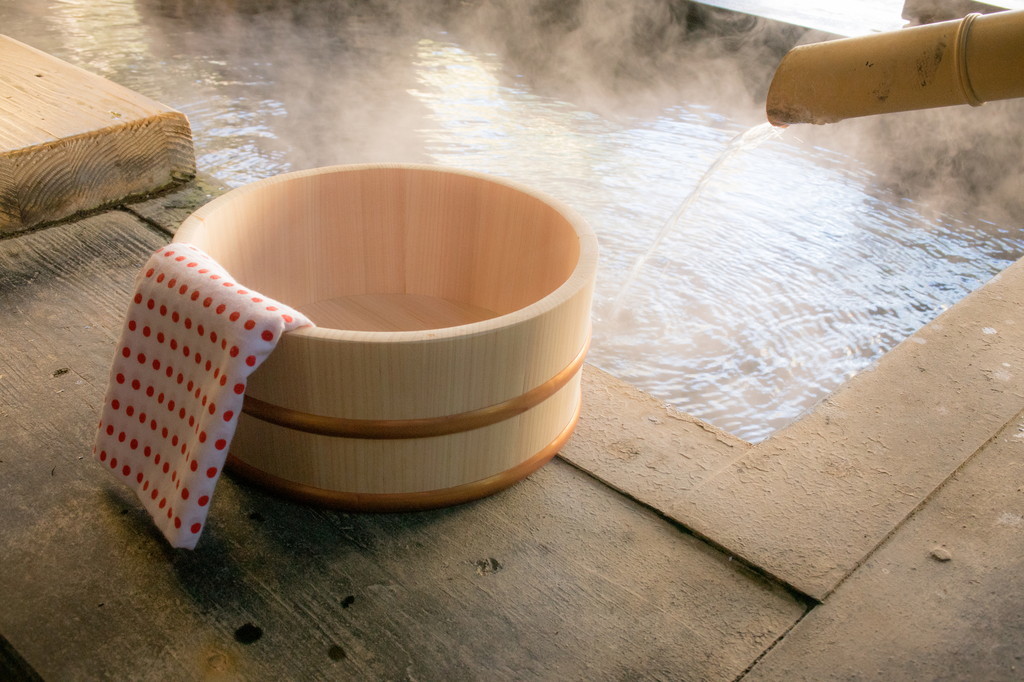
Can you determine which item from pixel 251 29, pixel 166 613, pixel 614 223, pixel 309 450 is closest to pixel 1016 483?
pixel 309 450

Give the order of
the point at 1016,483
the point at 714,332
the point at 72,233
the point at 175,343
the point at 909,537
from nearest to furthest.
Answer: the point at 175,343
the point at 909,537
the point at 1016,483
the point at 72,233
the point at 714,332

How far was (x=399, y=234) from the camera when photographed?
6.52 ft

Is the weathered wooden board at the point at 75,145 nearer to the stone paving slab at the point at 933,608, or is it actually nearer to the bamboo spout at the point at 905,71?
the bamboo spout at the point at 905,71

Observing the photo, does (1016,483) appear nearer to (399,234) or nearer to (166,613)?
(399,234)

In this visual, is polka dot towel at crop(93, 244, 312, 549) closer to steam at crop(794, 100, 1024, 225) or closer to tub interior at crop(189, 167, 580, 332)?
tub interior at crop(189, 167, 580, 332)

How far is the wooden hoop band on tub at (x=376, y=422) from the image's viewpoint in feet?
4.44

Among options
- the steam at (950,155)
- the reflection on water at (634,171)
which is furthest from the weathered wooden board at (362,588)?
the steam at (950,155)

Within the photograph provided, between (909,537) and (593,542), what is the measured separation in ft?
1.86

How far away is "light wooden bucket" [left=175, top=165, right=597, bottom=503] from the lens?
1.32 meters

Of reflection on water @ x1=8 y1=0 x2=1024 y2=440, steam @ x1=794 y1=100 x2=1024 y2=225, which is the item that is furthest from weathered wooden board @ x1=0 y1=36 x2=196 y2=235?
steam @ x1=794 y1=100 x2=1024 y2=225

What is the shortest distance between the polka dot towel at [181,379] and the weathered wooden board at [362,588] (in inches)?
3.9

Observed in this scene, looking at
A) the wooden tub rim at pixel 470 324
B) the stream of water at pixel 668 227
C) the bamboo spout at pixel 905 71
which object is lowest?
the stream of water at pixel 668 227

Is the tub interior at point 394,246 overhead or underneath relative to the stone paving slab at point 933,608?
overhead

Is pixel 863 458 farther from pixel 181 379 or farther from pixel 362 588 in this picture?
pixel 181 379
